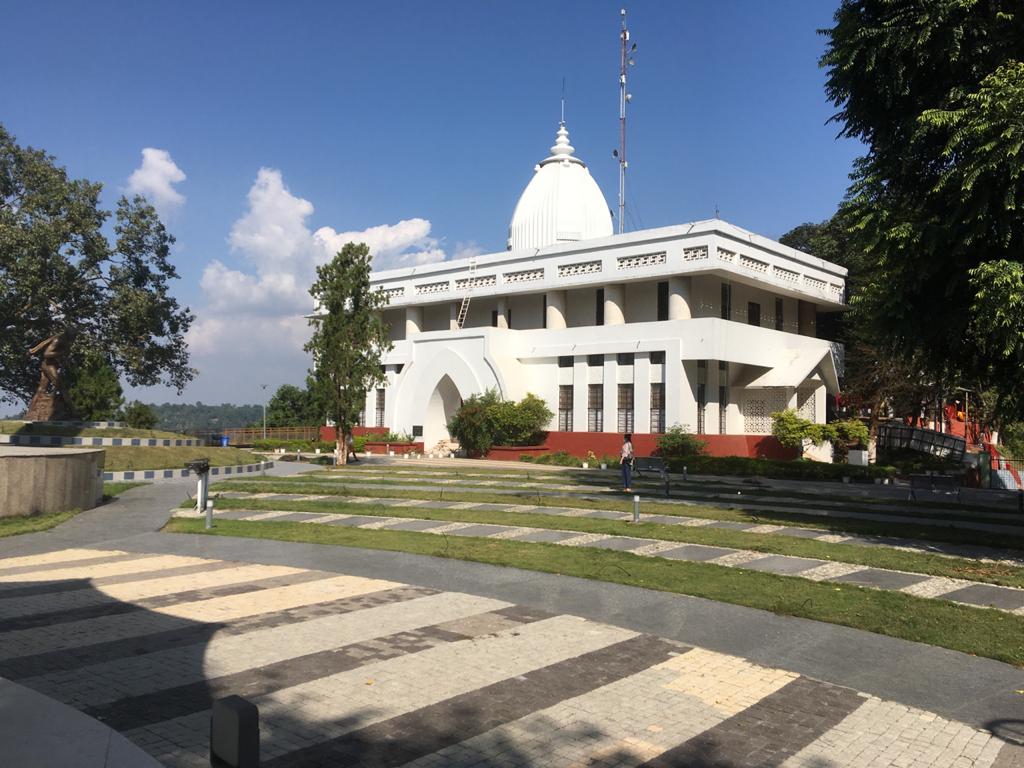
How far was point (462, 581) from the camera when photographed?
32.5ft

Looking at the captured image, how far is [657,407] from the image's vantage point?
117ft

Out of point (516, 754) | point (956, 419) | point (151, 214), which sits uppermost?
point (151, 214)

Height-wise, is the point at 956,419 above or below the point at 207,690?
above

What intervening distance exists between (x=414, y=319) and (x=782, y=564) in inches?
1525

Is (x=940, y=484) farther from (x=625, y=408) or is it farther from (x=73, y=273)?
(x=73, y=273)

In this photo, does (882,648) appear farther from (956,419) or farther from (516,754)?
(956,419)

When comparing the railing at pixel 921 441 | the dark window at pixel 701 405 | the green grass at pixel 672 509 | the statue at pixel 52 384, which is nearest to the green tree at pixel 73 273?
the statue at pixel 52 384

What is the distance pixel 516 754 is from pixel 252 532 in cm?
1012

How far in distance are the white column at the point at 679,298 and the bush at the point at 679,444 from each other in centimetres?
551

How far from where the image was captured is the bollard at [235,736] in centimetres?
307

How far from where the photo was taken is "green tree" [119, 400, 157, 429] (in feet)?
140

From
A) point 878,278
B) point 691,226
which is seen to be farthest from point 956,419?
point 878,278

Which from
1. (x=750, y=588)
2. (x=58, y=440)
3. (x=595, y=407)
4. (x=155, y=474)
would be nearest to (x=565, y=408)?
(x=595, y=407)

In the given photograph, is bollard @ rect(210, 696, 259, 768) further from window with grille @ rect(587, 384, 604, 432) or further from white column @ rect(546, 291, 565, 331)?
white column @ rect(546, 291, 565, 331)
